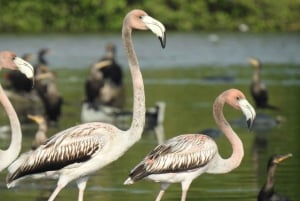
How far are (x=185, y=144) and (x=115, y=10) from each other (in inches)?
2402

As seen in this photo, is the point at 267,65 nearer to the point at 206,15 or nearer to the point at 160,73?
the point at 160,73

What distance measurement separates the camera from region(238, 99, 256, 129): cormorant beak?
41.6 ft

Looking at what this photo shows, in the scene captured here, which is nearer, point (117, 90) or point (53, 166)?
point (53, 166)

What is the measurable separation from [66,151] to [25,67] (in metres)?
0.95

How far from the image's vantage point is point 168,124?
23734 mm

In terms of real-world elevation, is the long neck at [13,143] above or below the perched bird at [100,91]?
above

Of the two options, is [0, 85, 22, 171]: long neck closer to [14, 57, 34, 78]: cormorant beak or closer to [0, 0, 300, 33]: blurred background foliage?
[14, 57, 34, 78]: cormorant beak

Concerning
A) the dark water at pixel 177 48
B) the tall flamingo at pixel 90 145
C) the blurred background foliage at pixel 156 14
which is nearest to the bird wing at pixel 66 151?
the tall flamingo at pixel 90 145

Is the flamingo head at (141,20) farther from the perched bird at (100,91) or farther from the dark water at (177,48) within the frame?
the dark water at (177,48)

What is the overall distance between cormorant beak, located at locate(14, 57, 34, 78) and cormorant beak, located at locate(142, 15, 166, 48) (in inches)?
45.1

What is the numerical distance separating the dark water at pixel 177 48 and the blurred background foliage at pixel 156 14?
88.6 inches

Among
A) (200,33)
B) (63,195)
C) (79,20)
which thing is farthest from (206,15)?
(63,195)

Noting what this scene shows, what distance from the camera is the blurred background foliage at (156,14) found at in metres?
73.6

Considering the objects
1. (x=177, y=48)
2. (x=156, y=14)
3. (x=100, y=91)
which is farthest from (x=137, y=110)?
(x=156, y=14)
